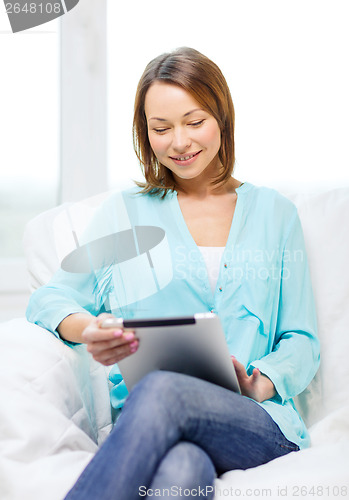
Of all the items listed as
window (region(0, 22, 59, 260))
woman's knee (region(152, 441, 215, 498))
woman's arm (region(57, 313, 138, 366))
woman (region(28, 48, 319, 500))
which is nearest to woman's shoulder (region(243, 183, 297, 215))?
woman (region(28, 48, 319, 500))

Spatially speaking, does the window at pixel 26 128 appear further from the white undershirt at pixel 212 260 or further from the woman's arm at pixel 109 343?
the woman's arm at pixel 109 343

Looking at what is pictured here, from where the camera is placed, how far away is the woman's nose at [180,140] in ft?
3.85

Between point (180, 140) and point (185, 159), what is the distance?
6cm

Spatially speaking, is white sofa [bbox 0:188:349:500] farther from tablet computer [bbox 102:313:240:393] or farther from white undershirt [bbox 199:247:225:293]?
white undershirt [bbox 199:247:225:293]

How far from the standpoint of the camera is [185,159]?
1216mm

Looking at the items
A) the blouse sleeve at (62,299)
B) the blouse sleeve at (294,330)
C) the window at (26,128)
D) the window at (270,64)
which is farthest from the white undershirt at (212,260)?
the window at (26,128)

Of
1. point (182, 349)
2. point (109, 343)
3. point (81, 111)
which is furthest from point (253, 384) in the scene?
point (81, 111)

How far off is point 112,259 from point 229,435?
1.80 ft

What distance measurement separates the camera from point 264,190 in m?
1.34

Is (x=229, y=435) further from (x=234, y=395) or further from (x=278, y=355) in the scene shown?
(x=278, y=355)

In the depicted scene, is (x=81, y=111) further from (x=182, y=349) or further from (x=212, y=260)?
(x=182, y=349)

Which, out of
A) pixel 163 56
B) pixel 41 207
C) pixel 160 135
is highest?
pixel 163 56

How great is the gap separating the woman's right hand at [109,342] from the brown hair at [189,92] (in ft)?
1.72

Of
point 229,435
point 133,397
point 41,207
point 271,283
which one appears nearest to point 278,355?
point 271,283
